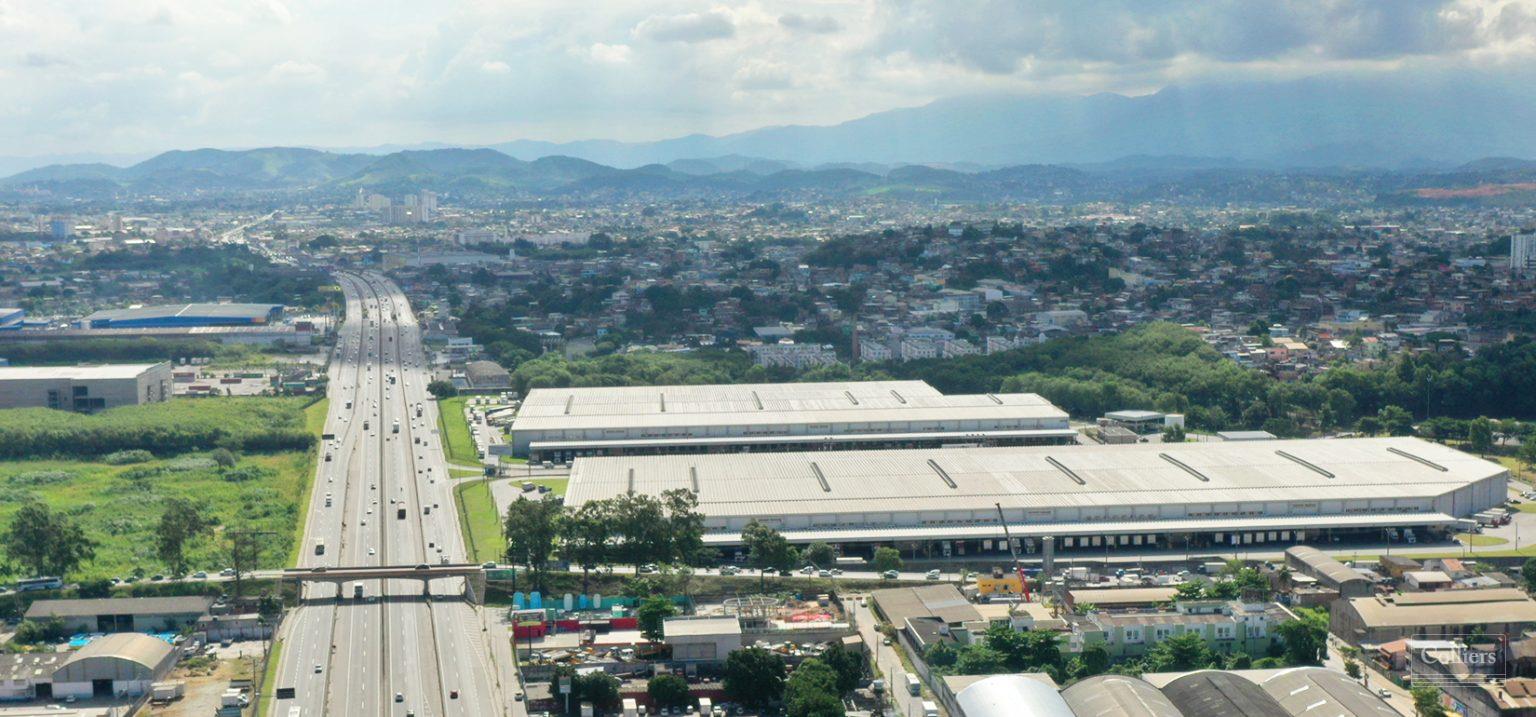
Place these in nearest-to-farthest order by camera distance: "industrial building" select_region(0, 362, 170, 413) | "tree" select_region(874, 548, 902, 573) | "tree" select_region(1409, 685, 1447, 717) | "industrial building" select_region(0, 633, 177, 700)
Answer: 1. "tree" select_region(1409, 685, 1447, 717)
2. "industrial building" select_region(0, 633, 177, 700)
3. "tree" select_region(874, 548, 902, 573)
4. "industrial building" select_region(0, 362, 170, 413)

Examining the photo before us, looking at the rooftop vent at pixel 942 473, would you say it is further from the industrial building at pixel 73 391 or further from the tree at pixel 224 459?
the industrial building at pixel 73 391

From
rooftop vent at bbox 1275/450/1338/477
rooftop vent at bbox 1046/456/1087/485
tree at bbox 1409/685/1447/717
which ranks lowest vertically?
tree at bbox 1409/685/1447/717

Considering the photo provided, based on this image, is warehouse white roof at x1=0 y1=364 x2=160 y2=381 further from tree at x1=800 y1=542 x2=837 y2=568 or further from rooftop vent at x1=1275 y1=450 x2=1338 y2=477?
rooftop vent at x1=1275 y1=450 x2=1338 y2=477

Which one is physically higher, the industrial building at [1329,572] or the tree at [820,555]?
the tree at [820,555]

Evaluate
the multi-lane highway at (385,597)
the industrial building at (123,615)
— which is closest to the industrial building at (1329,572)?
the multi-lane highway at (385,597)

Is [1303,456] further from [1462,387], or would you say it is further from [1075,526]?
[1462,387]

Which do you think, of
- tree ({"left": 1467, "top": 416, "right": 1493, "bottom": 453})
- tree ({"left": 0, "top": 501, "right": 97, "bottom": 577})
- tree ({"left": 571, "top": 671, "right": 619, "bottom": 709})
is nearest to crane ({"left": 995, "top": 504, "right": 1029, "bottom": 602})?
tree ({"left": 571, "top": 671, "right": 619, "bottom": 709})
